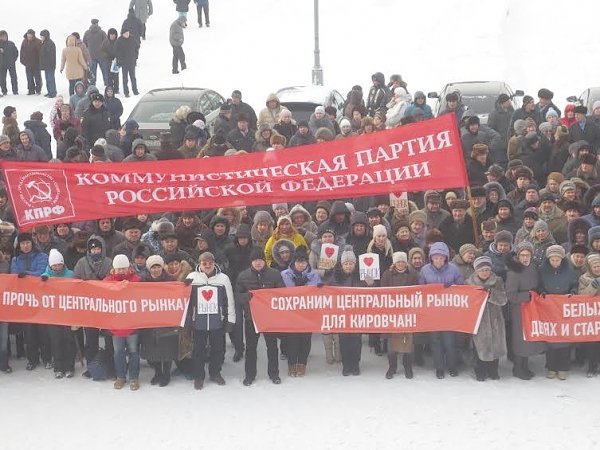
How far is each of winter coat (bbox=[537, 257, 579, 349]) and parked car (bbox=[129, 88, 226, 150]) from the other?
9.97 m

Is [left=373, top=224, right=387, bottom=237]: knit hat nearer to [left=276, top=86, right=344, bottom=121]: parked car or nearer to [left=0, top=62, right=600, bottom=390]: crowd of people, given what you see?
[left=0, top=62, right=600, bottom=390]: crowd of people

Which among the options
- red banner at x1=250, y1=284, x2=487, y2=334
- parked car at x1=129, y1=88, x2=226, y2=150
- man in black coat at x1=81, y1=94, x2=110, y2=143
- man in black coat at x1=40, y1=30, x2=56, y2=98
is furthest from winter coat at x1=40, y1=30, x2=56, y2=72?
red banner at x1=250, y1=284, x2=487, y2=334

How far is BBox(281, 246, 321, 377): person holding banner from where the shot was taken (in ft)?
43.1

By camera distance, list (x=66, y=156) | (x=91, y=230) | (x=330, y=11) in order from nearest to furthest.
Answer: (x=91, y=230) → (x=66, y=156) → (x=330, y=11)

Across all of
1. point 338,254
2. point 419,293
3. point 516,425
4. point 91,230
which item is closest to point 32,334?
point 91,230

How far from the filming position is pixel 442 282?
42.4 ft

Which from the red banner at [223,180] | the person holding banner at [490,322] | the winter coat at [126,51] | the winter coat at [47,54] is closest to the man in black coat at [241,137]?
the red banner at [223,180]

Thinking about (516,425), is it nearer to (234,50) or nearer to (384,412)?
(384,412)

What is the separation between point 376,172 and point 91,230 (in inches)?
149

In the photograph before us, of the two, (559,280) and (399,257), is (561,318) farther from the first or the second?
(399,257)

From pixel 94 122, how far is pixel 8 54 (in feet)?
25.8

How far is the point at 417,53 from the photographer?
32625 mm

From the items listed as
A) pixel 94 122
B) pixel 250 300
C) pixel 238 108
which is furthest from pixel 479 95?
pixel 250 300

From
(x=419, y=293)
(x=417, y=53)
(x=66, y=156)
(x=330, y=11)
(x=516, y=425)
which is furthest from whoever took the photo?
(x=330, y=11)
